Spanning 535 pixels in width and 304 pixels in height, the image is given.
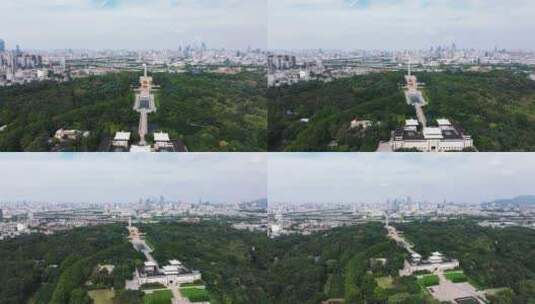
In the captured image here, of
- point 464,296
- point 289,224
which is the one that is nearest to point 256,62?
point 289,224

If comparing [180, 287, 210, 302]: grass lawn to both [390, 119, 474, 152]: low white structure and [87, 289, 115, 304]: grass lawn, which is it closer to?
[87, 289, 115, 304]: grass lawn

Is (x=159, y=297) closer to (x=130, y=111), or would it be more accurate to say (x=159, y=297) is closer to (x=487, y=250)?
(x=130, y=111)

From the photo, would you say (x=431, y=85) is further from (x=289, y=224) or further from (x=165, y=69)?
(x=165, y=69)

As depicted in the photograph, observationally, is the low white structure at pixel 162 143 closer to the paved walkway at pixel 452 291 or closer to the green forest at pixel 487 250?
the green forest at pixel 487 250

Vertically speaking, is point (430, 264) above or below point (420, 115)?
below

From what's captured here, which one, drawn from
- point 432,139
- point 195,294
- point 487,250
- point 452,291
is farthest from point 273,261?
point 487,250

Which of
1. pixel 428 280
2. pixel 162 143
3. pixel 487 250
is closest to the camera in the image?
pixel 162 143
